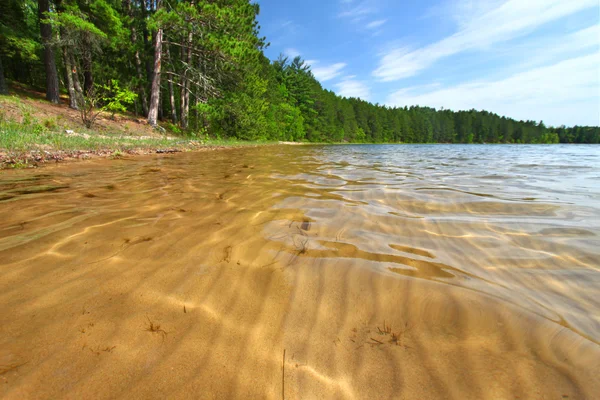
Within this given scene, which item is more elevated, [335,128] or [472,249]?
[335,128]

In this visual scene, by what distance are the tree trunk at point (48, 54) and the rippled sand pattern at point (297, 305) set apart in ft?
54.2

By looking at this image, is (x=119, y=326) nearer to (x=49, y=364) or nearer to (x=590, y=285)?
(x=49, y=364)

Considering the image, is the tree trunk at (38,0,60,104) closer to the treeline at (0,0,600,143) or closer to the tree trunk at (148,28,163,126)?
the treeline at (0,0,600,143)

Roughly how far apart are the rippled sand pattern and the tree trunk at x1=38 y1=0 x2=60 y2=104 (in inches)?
650

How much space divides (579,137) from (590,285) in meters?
116

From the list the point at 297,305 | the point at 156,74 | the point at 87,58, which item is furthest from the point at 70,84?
A: the point at 297,305

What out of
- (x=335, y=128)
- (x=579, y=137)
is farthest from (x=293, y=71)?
(x=579, y=137)

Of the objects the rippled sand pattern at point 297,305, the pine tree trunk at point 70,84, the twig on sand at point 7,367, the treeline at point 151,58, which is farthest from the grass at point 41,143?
the twig on sand at point 7,367

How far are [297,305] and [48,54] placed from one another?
63.0ft

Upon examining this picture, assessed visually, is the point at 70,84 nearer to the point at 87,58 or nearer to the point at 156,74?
the point at 87,58

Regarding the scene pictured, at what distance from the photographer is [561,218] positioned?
→ 2.23m

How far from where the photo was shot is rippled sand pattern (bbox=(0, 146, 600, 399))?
0.82 meters

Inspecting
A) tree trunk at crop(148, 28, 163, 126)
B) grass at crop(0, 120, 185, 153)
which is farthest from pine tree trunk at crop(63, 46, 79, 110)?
grass at crop(0, 120, 185, 153)

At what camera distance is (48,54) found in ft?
42.1
